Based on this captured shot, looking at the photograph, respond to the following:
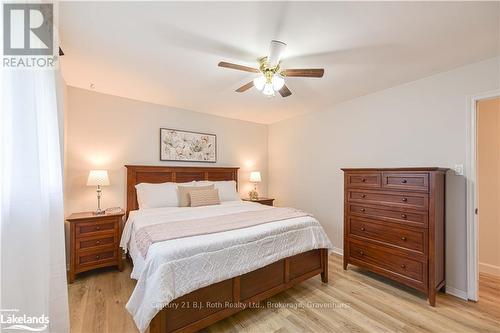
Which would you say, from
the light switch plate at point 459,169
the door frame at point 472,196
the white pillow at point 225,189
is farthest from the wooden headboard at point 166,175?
the door frame at point 472,196

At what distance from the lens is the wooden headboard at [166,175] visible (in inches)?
132

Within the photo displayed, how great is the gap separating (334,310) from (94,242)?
278 cm

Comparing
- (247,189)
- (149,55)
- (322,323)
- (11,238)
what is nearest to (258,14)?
(149,55)

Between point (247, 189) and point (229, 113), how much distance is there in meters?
1.61

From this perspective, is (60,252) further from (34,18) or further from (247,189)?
(247,189)

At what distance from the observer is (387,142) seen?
3.01m

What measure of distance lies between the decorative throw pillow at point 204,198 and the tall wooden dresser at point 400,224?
1915mm

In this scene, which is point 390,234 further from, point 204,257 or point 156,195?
point 156,195

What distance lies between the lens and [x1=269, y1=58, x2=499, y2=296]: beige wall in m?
2.38

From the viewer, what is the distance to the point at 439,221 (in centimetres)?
234

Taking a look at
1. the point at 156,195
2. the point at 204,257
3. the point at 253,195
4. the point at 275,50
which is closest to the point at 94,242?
the point at 156,195

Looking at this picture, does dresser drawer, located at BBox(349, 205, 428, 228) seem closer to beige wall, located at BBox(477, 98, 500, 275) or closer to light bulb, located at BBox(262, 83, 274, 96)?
beige wall, located at BBox(477, 98, 500, 275)

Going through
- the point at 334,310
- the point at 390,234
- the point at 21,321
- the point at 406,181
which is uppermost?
the point at 406,181

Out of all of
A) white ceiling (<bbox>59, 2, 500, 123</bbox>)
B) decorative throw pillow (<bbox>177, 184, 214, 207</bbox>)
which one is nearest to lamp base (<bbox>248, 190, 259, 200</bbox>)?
decorative throw pillow (<bbox>177, 184, 214, 207</bbox>)
